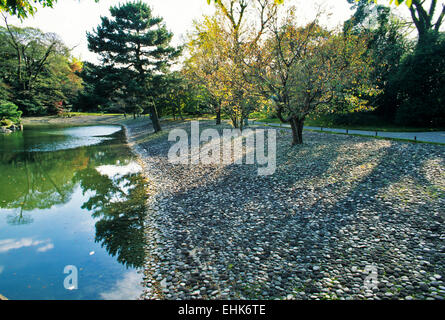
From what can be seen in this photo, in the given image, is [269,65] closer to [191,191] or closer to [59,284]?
[191,191]

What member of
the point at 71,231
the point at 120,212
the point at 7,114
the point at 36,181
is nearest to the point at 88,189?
the point at 36,181

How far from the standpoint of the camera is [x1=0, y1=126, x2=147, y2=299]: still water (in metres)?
6.39

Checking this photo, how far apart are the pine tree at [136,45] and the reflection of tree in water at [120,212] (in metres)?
17.9

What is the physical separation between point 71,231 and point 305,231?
8.71 m

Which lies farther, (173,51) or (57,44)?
(57,44)

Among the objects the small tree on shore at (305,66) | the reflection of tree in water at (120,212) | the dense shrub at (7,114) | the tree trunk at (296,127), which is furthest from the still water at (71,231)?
the dense shrub at (7,114)

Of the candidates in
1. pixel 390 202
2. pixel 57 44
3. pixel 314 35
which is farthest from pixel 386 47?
pixel 57 44

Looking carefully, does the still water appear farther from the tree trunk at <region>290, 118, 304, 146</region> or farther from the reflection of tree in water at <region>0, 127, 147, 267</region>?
the tree trunk at <region>290, 118, 304, 146</region>

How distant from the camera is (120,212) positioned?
10.8 m

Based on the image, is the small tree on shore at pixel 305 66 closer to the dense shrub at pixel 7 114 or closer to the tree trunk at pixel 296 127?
the tree trunk at pixel 296 127

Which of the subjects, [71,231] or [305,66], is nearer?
[71,231]

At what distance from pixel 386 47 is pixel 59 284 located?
35.9 m

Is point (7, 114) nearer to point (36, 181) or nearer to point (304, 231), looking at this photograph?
point (36, 181)

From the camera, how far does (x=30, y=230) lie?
31.4ft
